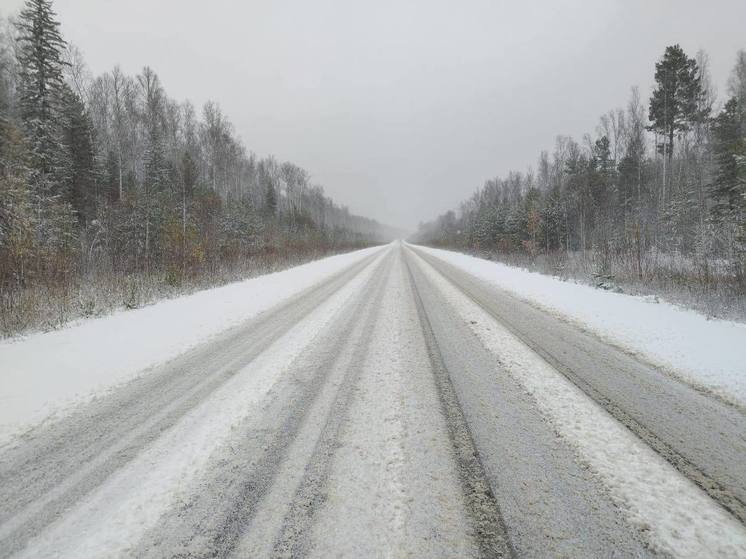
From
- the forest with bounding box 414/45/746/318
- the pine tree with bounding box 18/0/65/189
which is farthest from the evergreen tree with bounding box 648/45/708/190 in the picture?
the pine tree with bounding box 18/0/65/189

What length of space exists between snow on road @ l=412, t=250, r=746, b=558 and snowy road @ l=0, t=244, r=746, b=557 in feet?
0.03

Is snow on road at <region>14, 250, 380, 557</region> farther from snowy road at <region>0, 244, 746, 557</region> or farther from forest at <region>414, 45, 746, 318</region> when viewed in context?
forest at <region>414, 45, 746, 318</region>

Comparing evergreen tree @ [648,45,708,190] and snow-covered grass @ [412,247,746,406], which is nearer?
snow-covered grass @ [412,247,746,406]

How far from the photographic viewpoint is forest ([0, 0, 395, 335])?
289 inches

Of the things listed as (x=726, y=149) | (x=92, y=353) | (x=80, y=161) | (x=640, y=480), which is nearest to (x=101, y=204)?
(x=80, y=161)

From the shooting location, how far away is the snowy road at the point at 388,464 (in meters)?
1.58

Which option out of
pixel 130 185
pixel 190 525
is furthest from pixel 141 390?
pixel 130 185

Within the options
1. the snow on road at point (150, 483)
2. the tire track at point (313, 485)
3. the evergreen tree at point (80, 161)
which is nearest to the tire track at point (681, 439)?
the tire track at point (313, 485)

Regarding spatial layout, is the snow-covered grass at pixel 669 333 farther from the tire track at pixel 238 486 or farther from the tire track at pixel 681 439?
the tire track at pixel 238 486

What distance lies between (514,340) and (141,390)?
480cm

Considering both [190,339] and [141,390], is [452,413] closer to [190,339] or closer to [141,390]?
[141,390]

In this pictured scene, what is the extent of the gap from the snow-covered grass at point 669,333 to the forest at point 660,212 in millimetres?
1086

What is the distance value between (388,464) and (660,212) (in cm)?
3192

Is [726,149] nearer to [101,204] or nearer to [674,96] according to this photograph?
[674,96]
